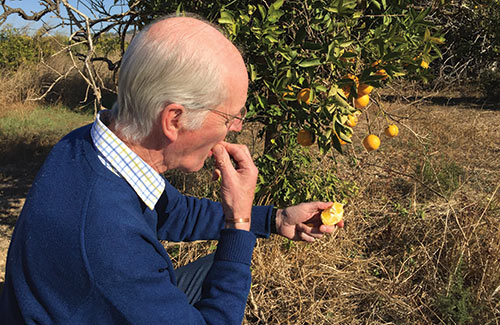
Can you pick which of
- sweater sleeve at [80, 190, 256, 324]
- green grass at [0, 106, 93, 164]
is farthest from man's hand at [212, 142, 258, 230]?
green grass at [0, 106, 93, 164]

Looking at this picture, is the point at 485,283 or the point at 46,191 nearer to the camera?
the point at 46,191

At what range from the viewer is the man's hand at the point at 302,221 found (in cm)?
175

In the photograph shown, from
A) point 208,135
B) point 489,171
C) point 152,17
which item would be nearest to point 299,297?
point 208,135

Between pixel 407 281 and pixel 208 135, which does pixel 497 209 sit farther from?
pixel 208 135

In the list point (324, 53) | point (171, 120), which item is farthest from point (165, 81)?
point (324, 53)

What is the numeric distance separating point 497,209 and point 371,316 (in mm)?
1062

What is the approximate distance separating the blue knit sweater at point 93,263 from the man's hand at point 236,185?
0.10 metres

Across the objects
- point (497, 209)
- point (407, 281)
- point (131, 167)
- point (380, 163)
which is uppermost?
point (131, 167)

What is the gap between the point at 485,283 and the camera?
2.13 meters

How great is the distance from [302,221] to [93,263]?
1.00 metres

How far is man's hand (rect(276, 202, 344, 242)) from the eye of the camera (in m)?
1.75

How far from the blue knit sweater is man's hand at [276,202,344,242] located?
597 millimetres

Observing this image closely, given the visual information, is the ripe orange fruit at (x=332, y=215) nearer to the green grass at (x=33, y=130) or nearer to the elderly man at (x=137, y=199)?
the elderly man at (x=137, y=199)

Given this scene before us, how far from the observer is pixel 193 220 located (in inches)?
69.0
